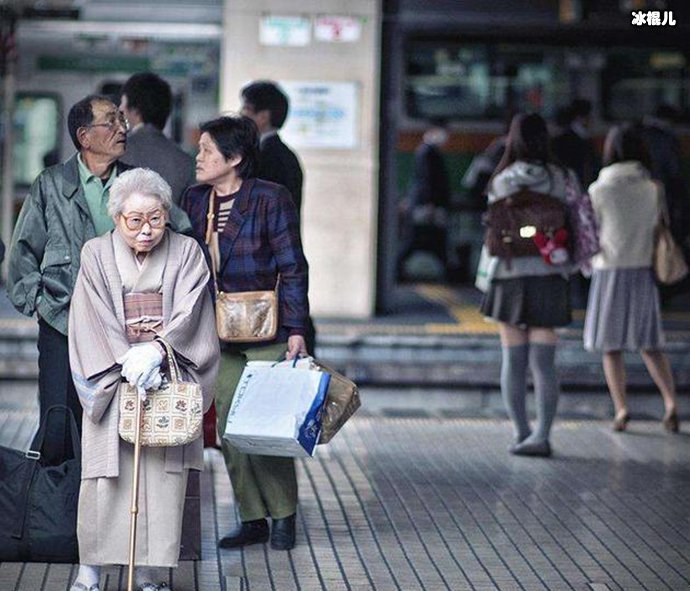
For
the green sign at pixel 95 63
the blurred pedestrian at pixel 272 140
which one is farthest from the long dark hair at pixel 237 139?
the green sign at pixel 95 63

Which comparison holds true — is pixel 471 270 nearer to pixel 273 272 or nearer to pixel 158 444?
pixel 273 272

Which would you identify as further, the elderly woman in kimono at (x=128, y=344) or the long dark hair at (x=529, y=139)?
the long dark hair at (x=529, y=139)

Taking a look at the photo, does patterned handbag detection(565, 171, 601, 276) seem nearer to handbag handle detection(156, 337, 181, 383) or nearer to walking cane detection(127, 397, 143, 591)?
handbag handle detection(156, 337, 181, 383)

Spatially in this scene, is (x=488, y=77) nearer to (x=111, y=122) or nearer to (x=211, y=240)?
(x=211, y=240)

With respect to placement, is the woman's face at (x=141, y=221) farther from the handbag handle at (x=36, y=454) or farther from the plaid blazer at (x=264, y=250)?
the plaid blazer at (x=264, y=250)

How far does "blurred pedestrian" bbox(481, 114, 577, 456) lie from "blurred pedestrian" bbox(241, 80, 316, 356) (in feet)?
4.56

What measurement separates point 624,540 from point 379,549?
3.77 ft

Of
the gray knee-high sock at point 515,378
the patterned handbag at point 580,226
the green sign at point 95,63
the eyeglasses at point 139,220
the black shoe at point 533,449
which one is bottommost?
the black shoe at point 533,449

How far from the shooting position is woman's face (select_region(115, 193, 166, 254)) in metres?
6.07

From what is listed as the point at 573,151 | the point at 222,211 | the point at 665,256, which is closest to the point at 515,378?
the point at 665,256

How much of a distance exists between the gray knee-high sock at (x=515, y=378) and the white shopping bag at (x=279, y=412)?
118 inches

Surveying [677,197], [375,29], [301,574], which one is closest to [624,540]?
[301,574]

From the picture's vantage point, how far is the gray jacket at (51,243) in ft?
21.4

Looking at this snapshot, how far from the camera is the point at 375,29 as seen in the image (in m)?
13.9
